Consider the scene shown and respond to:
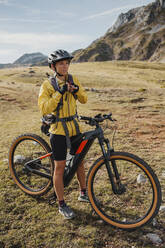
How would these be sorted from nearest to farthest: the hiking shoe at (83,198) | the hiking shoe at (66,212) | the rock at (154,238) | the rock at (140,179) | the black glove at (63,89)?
the rock at (154,238) < the black glove at (63,89) < the hiking shoe at (66,212) < the hiking shoe at (83,198) < the rock at (140,179)

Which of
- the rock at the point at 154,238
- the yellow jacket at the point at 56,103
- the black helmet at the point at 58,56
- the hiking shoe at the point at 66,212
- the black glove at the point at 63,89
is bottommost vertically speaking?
the rock at the point at 154,238

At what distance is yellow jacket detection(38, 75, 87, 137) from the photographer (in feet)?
13.1

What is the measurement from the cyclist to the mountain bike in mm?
241

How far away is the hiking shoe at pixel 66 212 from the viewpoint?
444cm

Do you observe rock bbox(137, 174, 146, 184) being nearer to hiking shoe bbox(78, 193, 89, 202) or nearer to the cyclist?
hiking shoe bbox(78, 193, 89, 202)

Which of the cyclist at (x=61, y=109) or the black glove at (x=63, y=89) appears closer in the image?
the black glove at (x=63, y=89)

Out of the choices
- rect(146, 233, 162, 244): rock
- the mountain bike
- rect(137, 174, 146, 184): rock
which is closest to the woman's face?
the mountain bike

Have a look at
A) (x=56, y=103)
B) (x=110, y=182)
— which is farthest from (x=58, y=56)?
(x=110, y=182)

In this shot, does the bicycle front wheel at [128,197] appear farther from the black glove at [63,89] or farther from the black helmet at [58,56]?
the black helmet at [58,56]

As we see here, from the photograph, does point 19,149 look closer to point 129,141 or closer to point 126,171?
point 126,171

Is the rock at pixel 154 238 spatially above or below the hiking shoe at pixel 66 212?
below

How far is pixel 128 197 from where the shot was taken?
4.97 meters

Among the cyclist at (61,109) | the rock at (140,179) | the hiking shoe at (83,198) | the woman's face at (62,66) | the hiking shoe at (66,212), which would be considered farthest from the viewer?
the rock at (140,179)

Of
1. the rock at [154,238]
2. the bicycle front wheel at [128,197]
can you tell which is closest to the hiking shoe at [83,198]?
the bicycle front wheel at [128,197]
